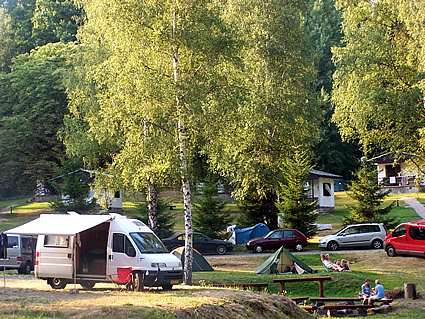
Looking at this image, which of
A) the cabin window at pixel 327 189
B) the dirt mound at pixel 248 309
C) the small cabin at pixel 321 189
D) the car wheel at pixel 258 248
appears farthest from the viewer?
the cabin window at pixel 327 189

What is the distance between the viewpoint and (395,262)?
90.7 ft

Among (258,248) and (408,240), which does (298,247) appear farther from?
(408,240)

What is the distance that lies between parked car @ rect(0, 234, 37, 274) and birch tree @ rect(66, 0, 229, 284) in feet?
24.5

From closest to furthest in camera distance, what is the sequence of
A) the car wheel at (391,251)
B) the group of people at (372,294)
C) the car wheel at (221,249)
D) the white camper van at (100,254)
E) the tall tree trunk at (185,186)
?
the white camper van at (100,254) < the group of people at (372,294) < the tall tree trunk at (185,186) < the car wheel at (391,251) < the car wheel at (221,249)

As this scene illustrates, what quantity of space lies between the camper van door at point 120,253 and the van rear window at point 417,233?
1648cm

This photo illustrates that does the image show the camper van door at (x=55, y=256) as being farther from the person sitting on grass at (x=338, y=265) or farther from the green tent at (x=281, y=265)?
the person sitting on grass at (x=338, y=265)

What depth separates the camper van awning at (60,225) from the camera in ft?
53.9

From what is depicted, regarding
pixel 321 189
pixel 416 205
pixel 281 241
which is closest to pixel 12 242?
pixel 281 241

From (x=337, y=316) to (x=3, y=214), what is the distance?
41582mm

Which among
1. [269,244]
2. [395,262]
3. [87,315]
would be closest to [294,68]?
[269,244]

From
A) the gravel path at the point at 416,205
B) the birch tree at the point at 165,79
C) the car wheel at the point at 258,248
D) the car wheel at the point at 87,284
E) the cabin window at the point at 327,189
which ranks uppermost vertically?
the birch tree at the point at 165,79

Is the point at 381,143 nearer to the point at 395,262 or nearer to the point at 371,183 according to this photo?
the point at 371,183

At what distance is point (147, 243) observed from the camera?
18.3 metres

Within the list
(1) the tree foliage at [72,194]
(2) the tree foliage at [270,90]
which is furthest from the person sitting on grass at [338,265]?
(1) the tree foliage at [72,194]
